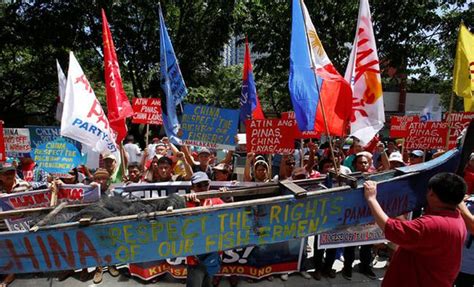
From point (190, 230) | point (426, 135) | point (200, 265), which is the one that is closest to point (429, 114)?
point (426, 135)

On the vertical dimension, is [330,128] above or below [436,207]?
above

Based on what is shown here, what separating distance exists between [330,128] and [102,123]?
9.42ft

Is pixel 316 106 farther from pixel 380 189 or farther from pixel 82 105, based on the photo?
pixel 82 105

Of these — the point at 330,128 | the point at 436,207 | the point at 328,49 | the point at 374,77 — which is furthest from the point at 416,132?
the point at 328,49

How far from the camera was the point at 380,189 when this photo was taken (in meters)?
3.28

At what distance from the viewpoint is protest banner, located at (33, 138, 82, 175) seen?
5.50 metres

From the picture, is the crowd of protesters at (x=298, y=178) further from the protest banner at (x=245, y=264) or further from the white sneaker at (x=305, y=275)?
the protest banner at (x=245, y=264)

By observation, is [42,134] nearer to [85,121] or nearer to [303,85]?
[85,121]

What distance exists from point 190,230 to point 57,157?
131 inches

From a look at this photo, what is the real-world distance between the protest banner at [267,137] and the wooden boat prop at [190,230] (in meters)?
2.49

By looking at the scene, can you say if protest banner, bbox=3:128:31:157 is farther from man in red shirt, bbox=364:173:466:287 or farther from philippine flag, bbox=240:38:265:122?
man in red shirt, bbox=364:173:466:287

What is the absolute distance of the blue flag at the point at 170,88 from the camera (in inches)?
251

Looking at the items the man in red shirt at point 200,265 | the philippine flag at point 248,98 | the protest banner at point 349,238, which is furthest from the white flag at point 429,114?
the man in red shirt at point 200,265

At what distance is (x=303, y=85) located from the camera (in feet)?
14.0
